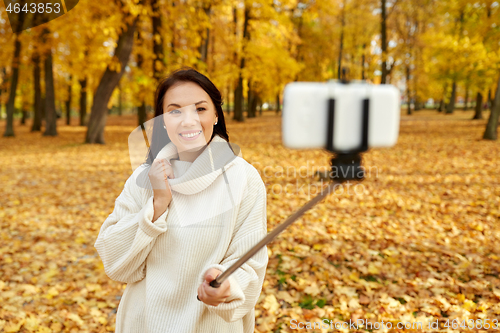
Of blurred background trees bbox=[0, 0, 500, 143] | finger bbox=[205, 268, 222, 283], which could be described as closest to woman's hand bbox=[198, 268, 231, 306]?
finger bbox=[205, 268, 222, 283]

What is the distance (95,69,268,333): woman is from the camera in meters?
1.39

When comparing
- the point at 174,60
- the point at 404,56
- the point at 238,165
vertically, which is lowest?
the point at 238,165

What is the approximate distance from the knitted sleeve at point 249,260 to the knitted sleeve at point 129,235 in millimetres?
279

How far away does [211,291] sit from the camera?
1227 mm

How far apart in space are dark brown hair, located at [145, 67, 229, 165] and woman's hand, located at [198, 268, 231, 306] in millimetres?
593

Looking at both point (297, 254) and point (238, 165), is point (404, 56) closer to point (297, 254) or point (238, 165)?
point (297, 254)

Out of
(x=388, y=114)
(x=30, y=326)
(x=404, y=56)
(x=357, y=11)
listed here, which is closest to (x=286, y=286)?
(x=30, y=326)

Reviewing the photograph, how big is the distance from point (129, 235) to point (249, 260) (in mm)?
515

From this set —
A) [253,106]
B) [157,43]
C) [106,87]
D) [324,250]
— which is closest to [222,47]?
[253,106]

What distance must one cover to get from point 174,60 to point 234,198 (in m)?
9.23

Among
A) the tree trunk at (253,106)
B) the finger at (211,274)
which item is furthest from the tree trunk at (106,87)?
the tree trunk at (253,106)

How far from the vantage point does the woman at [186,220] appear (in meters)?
1.39

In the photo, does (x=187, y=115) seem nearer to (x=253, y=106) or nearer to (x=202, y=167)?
(x=202, y=167)

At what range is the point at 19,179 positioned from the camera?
844cm
